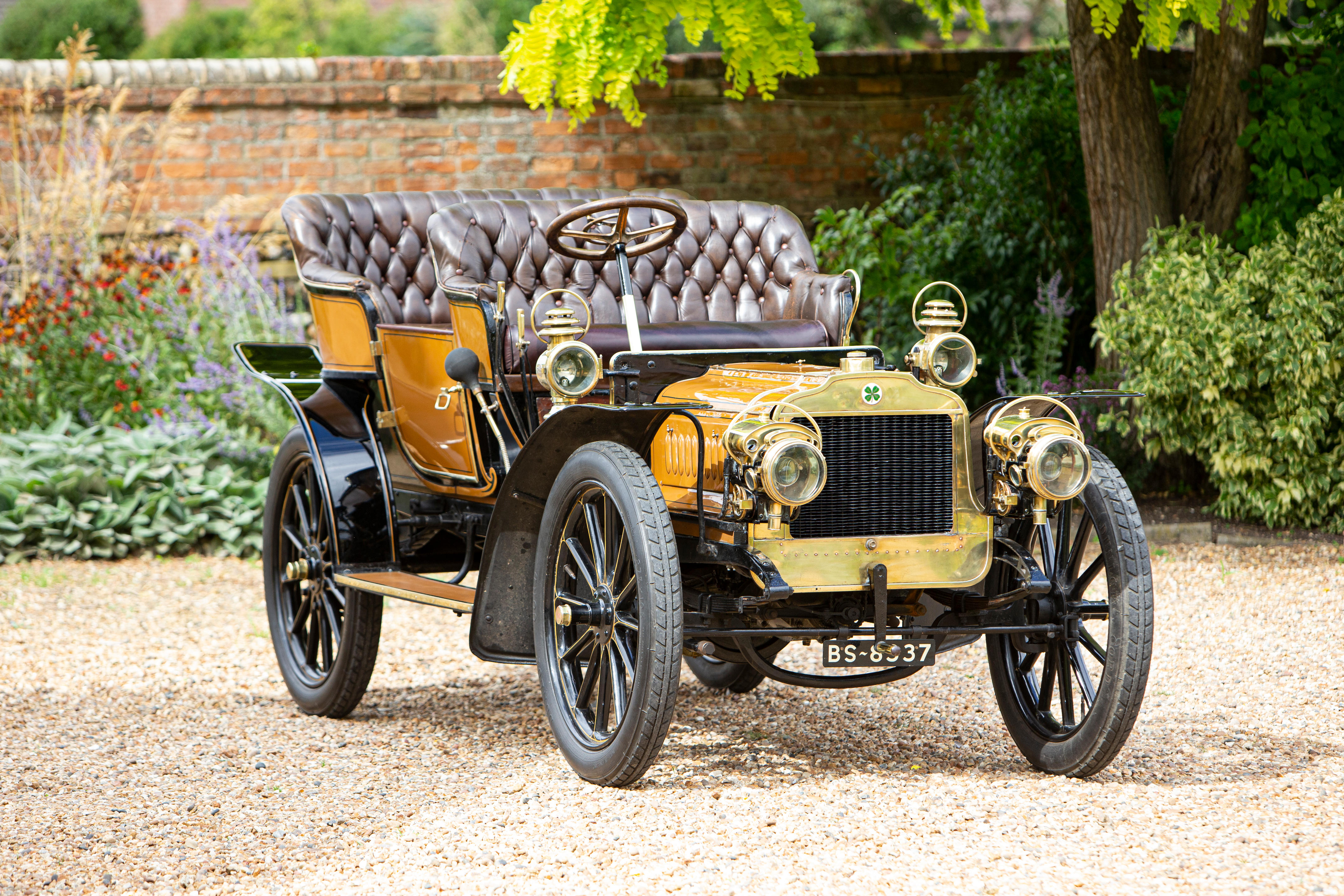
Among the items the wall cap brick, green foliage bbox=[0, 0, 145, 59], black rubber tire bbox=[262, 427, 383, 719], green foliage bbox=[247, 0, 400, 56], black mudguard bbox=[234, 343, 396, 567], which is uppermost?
green foliage bbox=[247, 0, 400, 56]

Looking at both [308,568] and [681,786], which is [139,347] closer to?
[308,568]

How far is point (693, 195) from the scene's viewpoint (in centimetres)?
962

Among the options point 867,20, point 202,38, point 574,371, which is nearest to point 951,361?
point 574,371

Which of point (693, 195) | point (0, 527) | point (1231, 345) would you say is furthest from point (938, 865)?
point (693, 195)

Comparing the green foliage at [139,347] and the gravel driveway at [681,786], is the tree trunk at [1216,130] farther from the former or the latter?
the green foliage at [139,347]

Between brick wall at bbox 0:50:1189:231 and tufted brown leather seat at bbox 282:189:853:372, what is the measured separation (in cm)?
393

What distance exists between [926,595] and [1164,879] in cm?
110

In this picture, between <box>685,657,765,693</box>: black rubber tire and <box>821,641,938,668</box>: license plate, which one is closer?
<box>821,641,938,668</box>: license plate

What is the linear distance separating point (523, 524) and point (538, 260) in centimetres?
136

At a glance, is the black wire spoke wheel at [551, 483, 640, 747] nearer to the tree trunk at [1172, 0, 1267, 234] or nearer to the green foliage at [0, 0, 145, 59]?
the tree trunk at [1172, 0, 1267, 234]

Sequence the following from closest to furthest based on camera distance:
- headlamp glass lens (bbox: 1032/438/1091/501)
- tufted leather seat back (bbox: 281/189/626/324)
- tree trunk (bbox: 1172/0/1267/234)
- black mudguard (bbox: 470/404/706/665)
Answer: headlamp glass lens (bbox: 1032/438/1091/501), black mudguard (bbox: 470/404/706/665), tufted leather seat back (bbox: 281/189/626/324), tree trunk (bbox: 1172/0/1267/234)

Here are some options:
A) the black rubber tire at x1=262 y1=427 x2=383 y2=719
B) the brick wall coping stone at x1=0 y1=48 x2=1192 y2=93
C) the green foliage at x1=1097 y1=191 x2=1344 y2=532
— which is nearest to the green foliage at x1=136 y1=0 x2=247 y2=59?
the brick wall coping stone at x1=0 y1=48 x2=1192 y2=93

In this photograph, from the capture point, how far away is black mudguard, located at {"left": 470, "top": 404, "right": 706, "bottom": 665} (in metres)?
3.81

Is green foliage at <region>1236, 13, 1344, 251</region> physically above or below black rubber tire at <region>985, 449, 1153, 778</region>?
above
